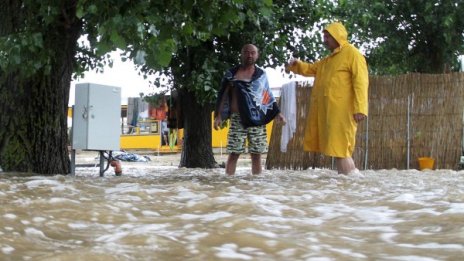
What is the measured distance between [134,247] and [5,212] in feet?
3.36

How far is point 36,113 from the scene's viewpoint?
229 inches

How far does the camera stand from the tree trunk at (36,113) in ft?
18.8

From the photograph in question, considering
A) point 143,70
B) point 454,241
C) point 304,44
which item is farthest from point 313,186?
point 143,70

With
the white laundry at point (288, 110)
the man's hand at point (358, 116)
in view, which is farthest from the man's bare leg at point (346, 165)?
the white laundry at point (288, 110)

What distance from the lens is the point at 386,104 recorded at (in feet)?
29.1

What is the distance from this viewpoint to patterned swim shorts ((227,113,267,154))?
5871mm

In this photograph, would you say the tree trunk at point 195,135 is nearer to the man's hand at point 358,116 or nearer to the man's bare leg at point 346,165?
the man's bare leg at point 346,165

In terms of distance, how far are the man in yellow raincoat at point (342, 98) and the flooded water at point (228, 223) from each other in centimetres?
131

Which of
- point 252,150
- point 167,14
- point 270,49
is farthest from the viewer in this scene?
point 270,49

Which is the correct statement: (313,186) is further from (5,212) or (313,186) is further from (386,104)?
(386,104)

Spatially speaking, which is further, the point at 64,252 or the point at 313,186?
the point at 313,186

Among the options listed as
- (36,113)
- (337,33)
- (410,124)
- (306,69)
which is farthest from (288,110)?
(36,113)

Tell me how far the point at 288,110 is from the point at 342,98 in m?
3.55

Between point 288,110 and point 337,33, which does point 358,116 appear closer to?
point 337,33
